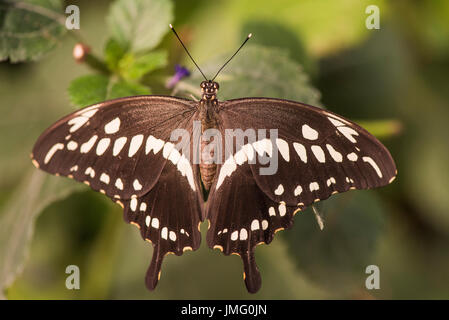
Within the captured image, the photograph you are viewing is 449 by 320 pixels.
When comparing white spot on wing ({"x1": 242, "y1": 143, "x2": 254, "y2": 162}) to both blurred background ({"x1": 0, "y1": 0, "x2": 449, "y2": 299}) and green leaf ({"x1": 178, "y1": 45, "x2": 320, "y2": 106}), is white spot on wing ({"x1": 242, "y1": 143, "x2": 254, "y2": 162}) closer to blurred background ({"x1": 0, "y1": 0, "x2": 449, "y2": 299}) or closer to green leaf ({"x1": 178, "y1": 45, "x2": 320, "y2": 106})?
green leaf ({"x1": 178, "y1": 45, "x2": 320, "y2": 106})

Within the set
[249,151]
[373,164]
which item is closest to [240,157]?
[249,151]

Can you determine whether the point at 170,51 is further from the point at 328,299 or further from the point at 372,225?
the point at 328,299

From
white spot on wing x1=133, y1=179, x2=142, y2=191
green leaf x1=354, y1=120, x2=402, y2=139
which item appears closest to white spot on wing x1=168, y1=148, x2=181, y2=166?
white spot on wing x1=133, y1=179, x2=142, y2=191

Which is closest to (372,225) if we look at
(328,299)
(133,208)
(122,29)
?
(328,299)

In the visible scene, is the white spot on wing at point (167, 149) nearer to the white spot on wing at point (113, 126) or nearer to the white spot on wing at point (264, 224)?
the white spot on wing at point (113, 126)

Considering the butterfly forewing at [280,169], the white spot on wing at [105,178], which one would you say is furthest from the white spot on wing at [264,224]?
the white spot on wing at [105,178]

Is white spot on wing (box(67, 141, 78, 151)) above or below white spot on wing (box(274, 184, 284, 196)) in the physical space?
above
